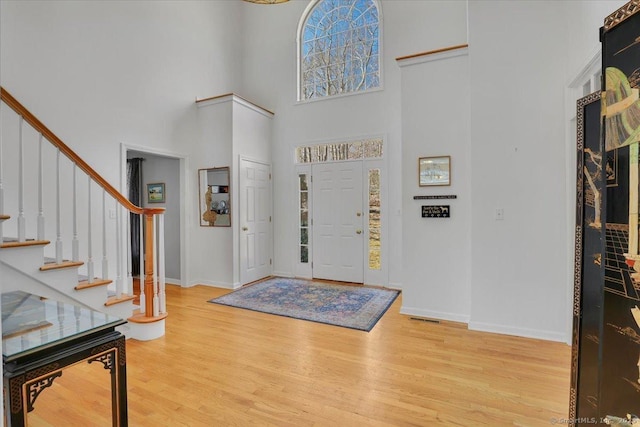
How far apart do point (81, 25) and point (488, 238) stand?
5.23m

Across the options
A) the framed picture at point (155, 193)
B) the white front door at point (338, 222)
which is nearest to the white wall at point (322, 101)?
the white front door at point (338, 222)

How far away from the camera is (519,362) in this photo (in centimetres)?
250

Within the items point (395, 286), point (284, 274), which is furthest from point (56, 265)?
point (395, 286)

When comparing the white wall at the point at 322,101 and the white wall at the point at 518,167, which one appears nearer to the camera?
the white wall at the point at 518,167

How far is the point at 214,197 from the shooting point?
5035 mm

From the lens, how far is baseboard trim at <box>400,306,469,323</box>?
133 inches

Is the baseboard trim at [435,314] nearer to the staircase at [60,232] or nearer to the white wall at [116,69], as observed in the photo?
the staircase at [60,232]

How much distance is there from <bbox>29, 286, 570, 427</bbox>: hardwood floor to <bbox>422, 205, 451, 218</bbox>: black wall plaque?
1.20m

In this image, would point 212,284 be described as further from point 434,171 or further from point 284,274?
point 434,171

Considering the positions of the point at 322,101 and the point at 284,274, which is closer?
the point at 322,101

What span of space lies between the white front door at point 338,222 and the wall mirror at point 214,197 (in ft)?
4.84

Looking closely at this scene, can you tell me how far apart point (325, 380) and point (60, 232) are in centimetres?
310

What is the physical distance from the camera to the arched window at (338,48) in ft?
16.8

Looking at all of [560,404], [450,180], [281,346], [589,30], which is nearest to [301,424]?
[281,346]
